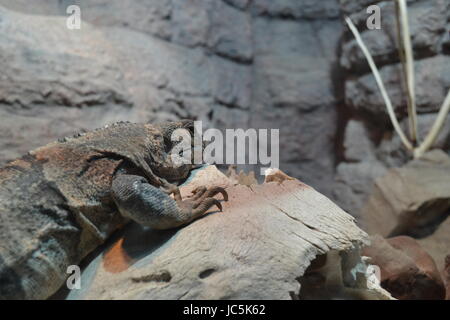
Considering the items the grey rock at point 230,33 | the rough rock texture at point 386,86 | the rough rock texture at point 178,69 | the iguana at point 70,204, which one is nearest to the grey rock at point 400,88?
the rough rock texture at point 386,86

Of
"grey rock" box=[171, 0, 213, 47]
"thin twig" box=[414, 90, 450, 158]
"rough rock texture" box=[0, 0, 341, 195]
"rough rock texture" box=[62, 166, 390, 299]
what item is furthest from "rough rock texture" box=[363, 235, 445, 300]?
"grey rock" box=[171, 0, 213, 47]

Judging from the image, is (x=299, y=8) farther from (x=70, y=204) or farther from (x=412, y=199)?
(x=70, y=204)

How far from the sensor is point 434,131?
4.59m

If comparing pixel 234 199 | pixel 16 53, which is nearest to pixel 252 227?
pixel 234 199

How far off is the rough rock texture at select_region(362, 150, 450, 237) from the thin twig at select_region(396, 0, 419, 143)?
15.5 inches

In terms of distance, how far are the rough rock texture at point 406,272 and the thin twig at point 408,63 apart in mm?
2111

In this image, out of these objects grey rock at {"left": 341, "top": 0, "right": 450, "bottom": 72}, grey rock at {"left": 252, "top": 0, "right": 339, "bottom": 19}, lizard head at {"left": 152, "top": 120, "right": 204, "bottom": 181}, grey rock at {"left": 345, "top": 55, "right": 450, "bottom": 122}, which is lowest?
lizard head at {"left": 152, "top": 120, "right": 204, "bottom": 181}

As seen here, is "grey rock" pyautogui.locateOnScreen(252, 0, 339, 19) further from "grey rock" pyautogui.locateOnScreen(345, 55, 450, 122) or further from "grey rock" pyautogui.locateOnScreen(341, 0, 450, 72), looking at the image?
"grey rock" pyautogui.locateOnScreen(345, 55, 450, 122)

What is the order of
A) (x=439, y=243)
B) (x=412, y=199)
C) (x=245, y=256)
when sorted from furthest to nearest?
(x=412, y=199)
(x=439, y=243)
(x=245, y=256)

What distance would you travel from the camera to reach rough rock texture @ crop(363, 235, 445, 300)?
2.67 meters

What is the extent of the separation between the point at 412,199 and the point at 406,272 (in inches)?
54.7

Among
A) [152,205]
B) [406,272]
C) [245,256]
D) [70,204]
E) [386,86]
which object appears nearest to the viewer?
[245,256]

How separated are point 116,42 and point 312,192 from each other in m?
3.10

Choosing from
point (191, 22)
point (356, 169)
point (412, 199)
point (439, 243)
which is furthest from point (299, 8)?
point (439, 243)
